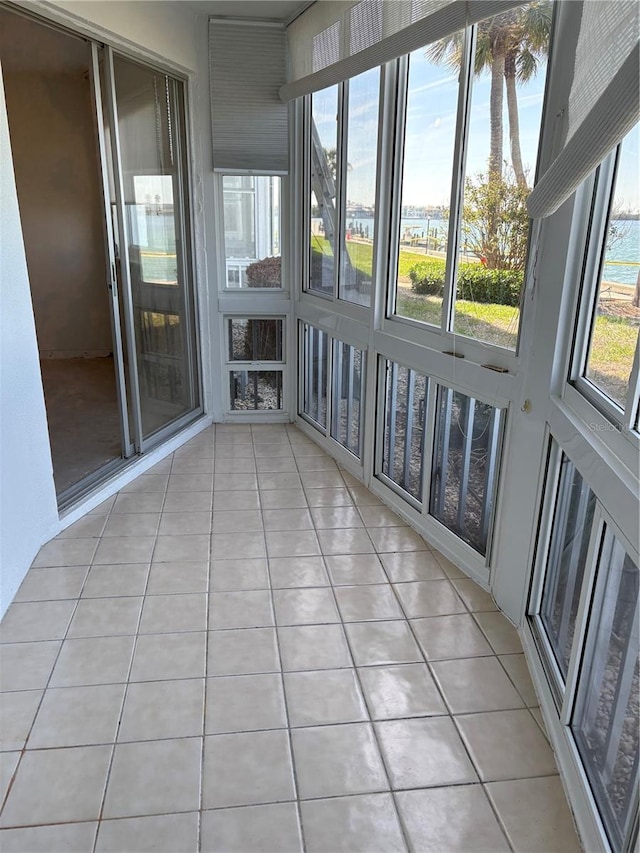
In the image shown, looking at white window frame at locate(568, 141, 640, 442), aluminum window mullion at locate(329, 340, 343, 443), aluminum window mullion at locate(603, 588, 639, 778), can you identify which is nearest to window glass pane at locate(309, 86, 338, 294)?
aluminum window mullion at locate(329, 340, 343, 443)

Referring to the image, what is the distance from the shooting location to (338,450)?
3.72 meters

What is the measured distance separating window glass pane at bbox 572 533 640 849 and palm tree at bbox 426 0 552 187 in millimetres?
1304

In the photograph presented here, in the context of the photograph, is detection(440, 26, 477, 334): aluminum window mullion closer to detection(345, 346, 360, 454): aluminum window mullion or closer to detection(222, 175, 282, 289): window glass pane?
detection(345, 346, 360, 454): aluminum window mullion

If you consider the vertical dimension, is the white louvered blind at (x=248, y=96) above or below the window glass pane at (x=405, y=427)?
above

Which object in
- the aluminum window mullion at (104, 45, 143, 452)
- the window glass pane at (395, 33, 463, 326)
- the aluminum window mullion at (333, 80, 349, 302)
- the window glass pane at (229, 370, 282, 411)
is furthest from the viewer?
the window glass pane at (229, 370, 282, 411)

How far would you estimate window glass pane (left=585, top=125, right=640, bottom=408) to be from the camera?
1.42 metres

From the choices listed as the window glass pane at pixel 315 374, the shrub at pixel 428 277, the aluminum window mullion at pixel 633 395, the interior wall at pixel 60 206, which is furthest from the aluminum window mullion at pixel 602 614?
the interior wall at pixel 60 206

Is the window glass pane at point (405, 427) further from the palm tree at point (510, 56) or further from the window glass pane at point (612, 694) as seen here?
the window glass pane at point (612, 694)

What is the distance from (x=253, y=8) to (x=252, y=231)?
1.22m

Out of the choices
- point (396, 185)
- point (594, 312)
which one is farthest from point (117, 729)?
point (396, 185)

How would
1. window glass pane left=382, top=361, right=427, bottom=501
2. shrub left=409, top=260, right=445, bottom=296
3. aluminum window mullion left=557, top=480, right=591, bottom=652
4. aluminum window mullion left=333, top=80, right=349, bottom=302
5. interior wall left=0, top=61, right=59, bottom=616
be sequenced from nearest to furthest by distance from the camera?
1. aluminum window mullion left=557, top=480, right=591, bottom=652
2. interior wall left=0, top=61, right=59, bottom=616
3. shrub left=409, top=260, right=445, bottom=296
4. window glass pane left=382, top=361, right=427, bottom=501
5. aluminum window mullion left=333, top=80, right=349, bottom=302

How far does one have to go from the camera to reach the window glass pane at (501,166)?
195 cm

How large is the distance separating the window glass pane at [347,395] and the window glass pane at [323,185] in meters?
0.43

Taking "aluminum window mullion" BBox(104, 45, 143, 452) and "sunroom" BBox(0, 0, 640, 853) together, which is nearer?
"sunroom" BBox(0, 0, 640, 853)
